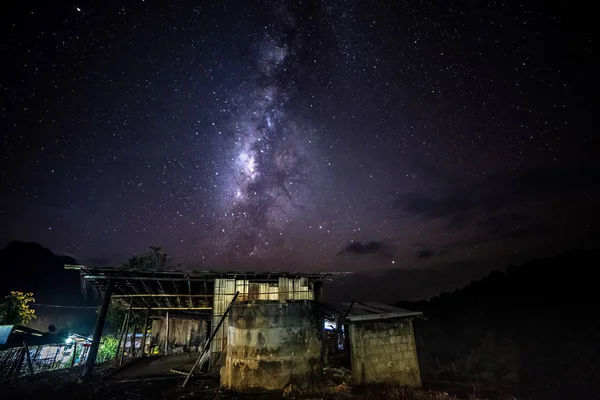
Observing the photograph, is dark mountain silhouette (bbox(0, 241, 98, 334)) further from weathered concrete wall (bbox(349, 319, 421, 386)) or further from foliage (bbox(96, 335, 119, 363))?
weathered concrete wall (bbox(349, 319, 421, 386))

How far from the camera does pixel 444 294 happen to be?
74000 mm

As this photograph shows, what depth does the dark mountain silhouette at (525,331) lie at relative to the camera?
1097 inches

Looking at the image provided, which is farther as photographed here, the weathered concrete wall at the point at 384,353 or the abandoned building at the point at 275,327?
the weathered concrete wall at the point at 384,353

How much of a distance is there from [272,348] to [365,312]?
5.42 m

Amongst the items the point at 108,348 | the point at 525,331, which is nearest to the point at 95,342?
the point at 108,348

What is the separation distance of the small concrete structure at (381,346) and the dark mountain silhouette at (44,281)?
7336 centimetres

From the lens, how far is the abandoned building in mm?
12258

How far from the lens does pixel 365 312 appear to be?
595 inches

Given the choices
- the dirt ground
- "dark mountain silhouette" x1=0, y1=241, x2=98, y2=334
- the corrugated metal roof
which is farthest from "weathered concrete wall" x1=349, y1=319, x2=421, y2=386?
"dark mountain silhouette" x1=0, y1=241, x2=98, y2=334

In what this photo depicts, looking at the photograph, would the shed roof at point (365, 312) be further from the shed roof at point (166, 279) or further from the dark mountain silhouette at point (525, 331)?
the dark mountain silhouette at point (525, 331)

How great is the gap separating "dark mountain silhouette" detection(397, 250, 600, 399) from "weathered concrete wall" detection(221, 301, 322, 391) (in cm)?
1408

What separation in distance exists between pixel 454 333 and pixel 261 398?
52.1 metres

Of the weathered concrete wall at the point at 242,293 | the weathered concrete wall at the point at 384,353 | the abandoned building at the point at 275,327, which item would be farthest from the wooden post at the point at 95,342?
the weathered concrete wall at the point at 384,353

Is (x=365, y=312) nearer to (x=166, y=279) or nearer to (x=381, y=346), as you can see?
(x=381, y=346)
